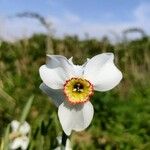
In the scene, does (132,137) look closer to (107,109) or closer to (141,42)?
(107,109)

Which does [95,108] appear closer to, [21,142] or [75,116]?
[21,142]

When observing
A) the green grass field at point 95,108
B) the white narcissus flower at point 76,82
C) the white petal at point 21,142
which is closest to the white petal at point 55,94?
the white narcissus flower at point 76,82

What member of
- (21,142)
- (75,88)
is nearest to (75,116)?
(75,88)

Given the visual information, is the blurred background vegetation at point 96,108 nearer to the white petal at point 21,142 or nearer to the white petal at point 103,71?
the white petal at point 21,142

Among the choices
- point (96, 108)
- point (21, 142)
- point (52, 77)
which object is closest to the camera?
point (52, 77)

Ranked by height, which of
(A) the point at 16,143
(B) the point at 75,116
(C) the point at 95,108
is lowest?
(C) the point at 95,108

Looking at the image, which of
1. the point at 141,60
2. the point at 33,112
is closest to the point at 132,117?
the point at 33,112

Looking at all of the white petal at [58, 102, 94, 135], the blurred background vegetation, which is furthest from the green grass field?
the white petal at [58, 102, 94, 135]
